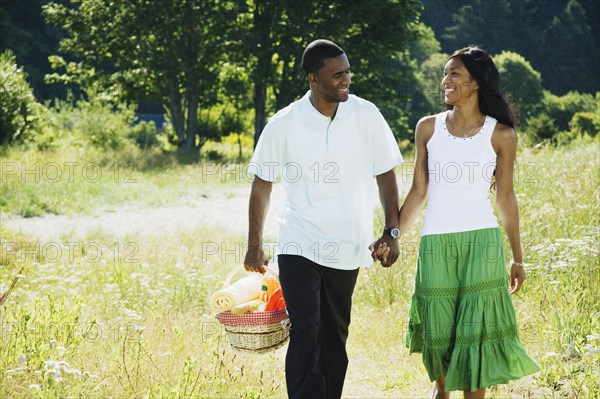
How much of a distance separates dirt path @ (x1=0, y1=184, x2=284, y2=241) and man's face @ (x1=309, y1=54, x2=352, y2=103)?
24.6 feet

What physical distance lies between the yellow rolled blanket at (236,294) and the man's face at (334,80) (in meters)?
1.14

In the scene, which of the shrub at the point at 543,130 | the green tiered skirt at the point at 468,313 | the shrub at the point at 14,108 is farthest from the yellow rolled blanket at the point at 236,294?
the shrub at the point at 543,130

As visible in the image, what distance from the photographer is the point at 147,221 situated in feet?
44.9

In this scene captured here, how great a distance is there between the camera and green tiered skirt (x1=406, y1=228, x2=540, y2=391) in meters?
4.11

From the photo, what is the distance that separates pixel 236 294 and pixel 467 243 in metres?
1.28

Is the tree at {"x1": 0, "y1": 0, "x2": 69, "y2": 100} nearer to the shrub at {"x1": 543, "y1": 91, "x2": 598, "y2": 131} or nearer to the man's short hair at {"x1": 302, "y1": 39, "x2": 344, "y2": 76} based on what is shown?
the shrub at {"x1": 543, "y1": 91, "x2": 598, "y2": 131}

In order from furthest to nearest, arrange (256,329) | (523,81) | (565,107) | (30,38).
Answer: (30,38) < (523,81) < (565,107) < (256,329)

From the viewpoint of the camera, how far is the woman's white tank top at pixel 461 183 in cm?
420

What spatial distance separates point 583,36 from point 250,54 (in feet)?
130

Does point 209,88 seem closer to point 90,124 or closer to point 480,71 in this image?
point 90,124

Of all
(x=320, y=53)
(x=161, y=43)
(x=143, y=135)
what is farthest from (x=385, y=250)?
(x=161, y=43)

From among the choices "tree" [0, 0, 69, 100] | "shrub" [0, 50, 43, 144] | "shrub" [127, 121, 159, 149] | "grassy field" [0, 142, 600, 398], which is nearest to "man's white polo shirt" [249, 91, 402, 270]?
"grassy field" [0, 142, 600, 398]

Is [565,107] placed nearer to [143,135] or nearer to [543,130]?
[543,130]

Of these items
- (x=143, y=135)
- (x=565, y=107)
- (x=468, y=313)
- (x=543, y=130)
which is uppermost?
(x=565, y=107)
